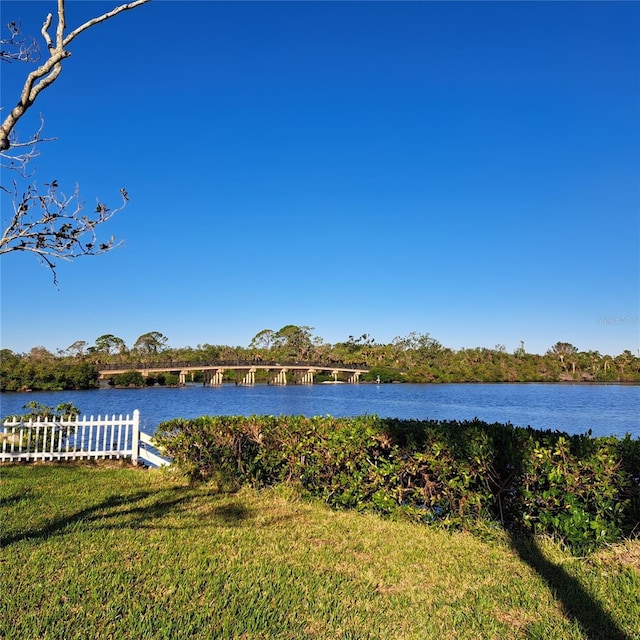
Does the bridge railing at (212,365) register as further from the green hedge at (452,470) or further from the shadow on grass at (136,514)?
the green hedge at (452,470)

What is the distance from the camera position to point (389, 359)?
331 ft

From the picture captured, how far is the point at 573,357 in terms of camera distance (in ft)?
299

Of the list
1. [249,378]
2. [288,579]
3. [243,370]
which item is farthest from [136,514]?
[243,370]

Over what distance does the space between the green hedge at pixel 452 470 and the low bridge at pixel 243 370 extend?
6395cm

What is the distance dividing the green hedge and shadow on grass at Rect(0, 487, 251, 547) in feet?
3.43

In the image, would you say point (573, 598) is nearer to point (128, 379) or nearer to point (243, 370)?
point (128, 379)

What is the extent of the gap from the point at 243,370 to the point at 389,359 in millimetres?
32294

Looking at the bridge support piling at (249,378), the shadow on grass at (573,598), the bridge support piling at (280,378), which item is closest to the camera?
the shadow on grass at (573,598)

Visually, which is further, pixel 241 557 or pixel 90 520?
pixel 90 520

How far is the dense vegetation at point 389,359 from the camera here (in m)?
79.6

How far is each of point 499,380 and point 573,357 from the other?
18117 millimetres

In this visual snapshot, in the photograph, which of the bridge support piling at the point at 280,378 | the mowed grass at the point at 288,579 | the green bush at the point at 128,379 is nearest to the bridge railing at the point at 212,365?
the bridge support piling at the point at 280,378

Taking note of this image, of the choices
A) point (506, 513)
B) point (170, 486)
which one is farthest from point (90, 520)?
point (506, 513)

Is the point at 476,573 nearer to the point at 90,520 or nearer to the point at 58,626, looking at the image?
Answer: the point at 58,626
